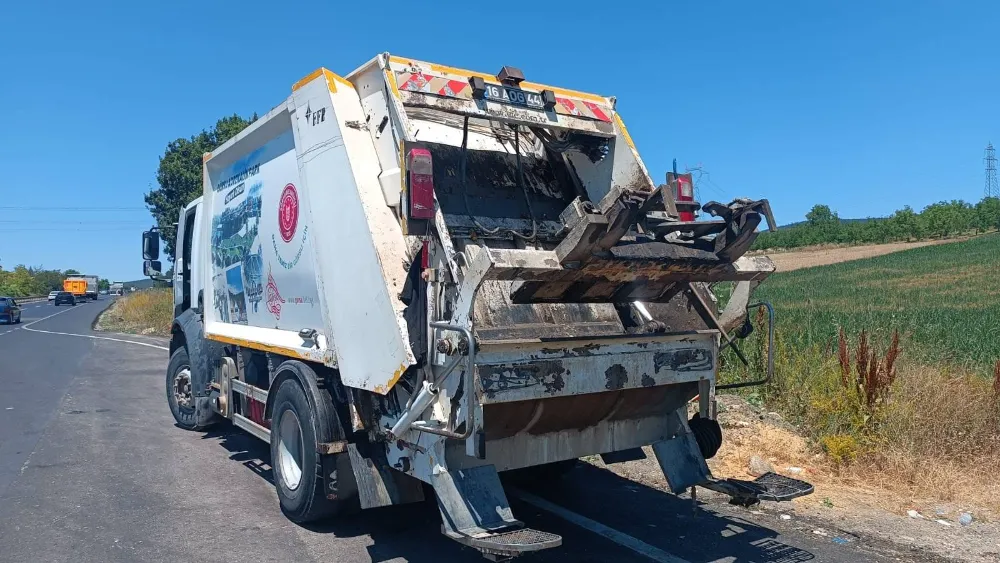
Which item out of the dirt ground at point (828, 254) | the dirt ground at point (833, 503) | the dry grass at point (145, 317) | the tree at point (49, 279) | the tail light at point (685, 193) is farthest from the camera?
the tree at point (49, 279)

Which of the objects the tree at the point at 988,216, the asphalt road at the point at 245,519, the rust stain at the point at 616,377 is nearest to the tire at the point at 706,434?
the asphalt road at the point at 245,519

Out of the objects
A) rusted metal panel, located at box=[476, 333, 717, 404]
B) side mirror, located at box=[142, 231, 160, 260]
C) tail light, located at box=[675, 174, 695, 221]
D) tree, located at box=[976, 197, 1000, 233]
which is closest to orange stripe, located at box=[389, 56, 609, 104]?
tail light, located at box=[675, 174, 695, 221]

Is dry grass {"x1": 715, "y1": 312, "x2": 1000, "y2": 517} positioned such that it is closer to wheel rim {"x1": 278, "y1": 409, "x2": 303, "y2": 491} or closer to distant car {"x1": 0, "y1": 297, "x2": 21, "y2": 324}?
wheel rim {"x1": 278, "y1": 409, "x2": 303, "y2": 491}

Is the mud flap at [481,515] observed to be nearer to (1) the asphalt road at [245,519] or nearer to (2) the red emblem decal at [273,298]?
(1) the asphalt road at [245,519]

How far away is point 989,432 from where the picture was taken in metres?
6.58

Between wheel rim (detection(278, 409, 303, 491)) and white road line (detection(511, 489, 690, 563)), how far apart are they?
1715mm

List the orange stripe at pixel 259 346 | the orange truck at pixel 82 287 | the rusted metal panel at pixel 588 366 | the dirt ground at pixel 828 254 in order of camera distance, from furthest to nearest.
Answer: the orange truck at pixel 82 287 → the dirt ground at pixel 828 254 → the orange stripe at pixel 259 346 → the rusted metal panel at pixel 588 366

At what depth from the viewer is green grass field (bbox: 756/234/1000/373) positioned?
32.2ft

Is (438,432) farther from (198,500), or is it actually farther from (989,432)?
(989,432)

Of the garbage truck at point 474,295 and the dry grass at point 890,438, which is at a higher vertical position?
the garbage truck at point 474,295

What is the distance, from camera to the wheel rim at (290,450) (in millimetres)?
5199

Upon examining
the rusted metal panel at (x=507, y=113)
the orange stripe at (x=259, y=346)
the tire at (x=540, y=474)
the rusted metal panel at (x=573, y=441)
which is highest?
the rusted metal panel at (x=507, y=113)

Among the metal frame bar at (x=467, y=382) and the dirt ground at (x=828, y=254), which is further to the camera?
the dirt ground at (x=828, y=254)

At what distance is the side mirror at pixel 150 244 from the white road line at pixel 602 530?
6.22 metres
